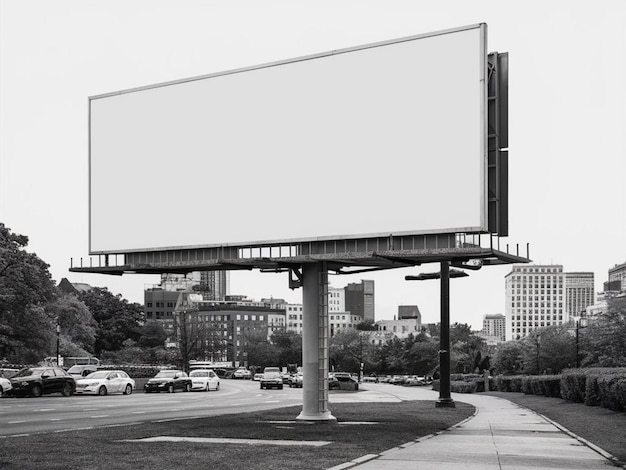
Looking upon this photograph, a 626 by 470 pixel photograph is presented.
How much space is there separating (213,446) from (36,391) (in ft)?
100

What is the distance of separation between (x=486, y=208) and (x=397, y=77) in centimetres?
433

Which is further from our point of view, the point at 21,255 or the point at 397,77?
the point at 21,255

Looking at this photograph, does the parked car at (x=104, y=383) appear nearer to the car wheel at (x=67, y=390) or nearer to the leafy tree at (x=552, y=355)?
the car wheel at (x=67, y=390)

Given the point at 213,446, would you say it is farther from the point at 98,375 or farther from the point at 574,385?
the point at 98,375

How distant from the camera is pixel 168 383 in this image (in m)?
60.8

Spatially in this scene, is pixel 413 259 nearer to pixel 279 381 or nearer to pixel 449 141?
pixel 449 141

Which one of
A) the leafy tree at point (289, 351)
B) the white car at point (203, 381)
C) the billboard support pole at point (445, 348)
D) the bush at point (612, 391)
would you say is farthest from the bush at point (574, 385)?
the leafy tree at point (289, 351)

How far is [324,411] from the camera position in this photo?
27.0 meters

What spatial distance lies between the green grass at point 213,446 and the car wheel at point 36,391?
21.3 meters

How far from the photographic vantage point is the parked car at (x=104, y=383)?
51.0 metres

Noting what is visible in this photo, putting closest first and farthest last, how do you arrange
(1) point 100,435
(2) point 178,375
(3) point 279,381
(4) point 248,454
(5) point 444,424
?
1. (4) point 248,454
2. (1) point 100,435
3. (5) point 444,424
4. (2) point 178,375
5. (3) point 279,381

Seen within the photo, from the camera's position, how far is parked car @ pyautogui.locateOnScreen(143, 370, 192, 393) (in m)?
60.0

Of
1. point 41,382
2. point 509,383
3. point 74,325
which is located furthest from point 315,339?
point 74,325

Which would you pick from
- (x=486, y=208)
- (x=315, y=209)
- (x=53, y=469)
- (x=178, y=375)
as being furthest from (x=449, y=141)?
(x=178, y=375)
